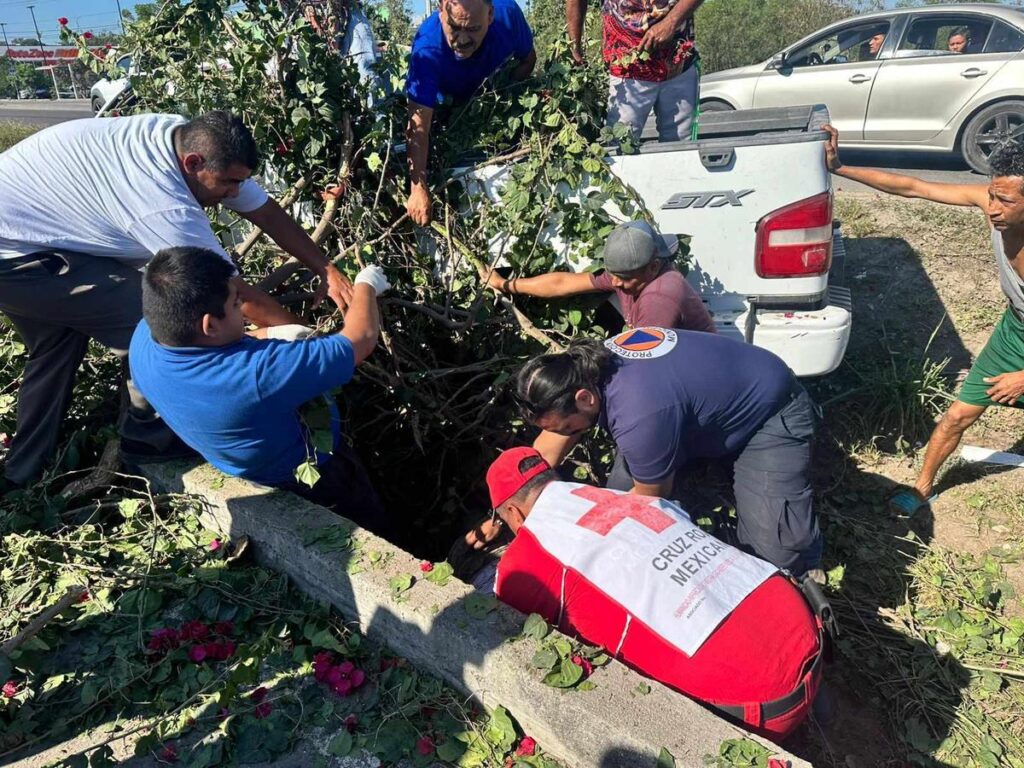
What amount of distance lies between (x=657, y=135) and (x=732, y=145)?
152cm

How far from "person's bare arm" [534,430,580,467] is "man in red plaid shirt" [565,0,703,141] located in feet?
6.86

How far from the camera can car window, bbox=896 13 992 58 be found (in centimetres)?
763

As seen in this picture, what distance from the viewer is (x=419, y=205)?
11.8 ft

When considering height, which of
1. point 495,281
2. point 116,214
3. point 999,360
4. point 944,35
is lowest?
point 999,360

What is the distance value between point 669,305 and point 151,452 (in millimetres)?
2340

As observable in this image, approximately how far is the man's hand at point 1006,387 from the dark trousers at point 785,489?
1037 mm

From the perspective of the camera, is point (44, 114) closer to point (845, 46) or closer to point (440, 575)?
point (845, 46)

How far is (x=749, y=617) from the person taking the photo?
2.04 metres

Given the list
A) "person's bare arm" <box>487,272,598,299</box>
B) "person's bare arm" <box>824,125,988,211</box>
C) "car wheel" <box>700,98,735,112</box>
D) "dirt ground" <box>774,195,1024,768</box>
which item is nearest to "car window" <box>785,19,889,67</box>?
"car wheel" <box>700,98,735,112</box>

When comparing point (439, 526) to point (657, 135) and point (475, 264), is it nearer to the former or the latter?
point (475, 264)

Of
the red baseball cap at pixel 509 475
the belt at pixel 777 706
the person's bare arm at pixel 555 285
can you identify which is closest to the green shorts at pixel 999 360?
the person's bare arm at pixel 555 285

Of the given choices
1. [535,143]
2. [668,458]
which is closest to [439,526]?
[668,458]

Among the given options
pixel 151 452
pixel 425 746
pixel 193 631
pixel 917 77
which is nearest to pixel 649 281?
pixel 425 746

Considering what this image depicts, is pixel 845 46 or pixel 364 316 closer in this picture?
pixel 364 316
